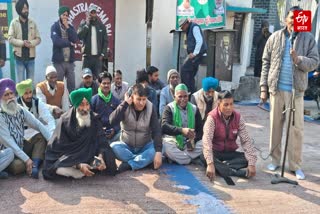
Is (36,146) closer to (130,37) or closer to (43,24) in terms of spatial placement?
(43,24)

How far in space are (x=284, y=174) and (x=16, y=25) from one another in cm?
480

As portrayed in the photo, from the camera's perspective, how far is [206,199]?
425 cm

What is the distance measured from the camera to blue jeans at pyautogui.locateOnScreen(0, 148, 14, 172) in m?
4.48

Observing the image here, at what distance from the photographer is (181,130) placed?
5242 millimetres

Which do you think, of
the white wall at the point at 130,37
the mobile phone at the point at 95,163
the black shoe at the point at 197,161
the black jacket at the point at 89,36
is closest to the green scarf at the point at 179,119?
the black shoe at the point at 197,161

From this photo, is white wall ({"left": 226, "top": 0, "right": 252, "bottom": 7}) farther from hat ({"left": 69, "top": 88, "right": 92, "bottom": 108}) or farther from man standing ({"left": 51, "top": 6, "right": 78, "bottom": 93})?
hat ({"left": 69, "top": 88, "right": 92, "bottom": 108})

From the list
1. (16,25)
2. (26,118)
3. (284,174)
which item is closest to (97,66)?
(16,25)

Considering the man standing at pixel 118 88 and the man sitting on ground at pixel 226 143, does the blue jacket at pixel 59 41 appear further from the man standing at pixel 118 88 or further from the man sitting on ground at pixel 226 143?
the man sitting on ground at pixel 226 143

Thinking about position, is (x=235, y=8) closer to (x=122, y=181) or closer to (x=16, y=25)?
(x=16, y=25)

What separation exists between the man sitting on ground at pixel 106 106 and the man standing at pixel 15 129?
1039 mm

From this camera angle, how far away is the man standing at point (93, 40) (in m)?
7.62

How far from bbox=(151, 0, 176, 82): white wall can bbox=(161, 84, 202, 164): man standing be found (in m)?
4.62

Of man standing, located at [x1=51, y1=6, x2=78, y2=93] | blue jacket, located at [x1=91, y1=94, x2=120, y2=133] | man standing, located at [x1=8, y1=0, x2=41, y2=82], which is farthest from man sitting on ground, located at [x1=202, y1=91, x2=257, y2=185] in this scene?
man standing, located at [x1=8, y1=0, x2=41, y2=82]

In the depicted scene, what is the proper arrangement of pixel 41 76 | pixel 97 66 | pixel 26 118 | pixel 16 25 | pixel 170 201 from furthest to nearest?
1. pixel 41 76
2. pixel 97 66
3. pixel 16 25
4. pixel 26 118
5. pixel 170 201
